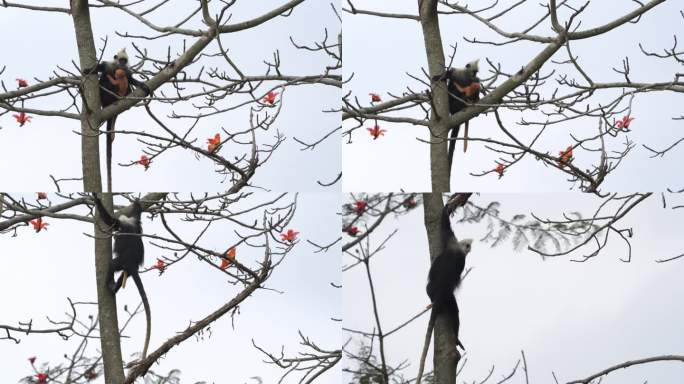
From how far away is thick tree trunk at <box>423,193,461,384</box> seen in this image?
8.31 feet

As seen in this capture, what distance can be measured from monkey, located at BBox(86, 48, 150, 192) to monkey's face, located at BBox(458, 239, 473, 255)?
128cm

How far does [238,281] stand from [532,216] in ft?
3.24

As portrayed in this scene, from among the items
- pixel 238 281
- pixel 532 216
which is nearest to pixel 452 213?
pixel 532 216

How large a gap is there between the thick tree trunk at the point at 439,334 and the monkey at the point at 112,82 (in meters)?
1.18

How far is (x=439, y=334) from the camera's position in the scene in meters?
2.57

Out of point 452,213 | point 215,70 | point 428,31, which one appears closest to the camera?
point 452,213

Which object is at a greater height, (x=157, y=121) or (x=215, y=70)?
(x=215, y=70)

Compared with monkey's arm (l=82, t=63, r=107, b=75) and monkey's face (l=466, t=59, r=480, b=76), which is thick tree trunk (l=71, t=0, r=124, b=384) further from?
monkey's face (l=466, t=59, r=480, b=76)

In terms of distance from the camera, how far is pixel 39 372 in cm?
306

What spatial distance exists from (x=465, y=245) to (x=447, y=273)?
97 mm

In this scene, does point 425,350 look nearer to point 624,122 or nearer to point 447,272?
point 447,272

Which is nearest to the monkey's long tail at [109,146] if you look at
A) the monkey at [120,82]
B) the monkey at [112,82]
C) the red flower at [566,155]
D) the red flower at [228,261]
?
the monkey at [112,82]

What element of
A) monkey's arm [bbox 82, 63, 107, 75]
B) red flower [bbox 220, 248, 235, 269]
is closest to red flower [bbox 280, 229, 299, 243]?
red flower [bbox 220, 248, 235, 269]

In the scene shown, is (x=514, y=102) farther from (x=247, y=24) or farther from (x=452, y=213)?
(x=247, y=24)
